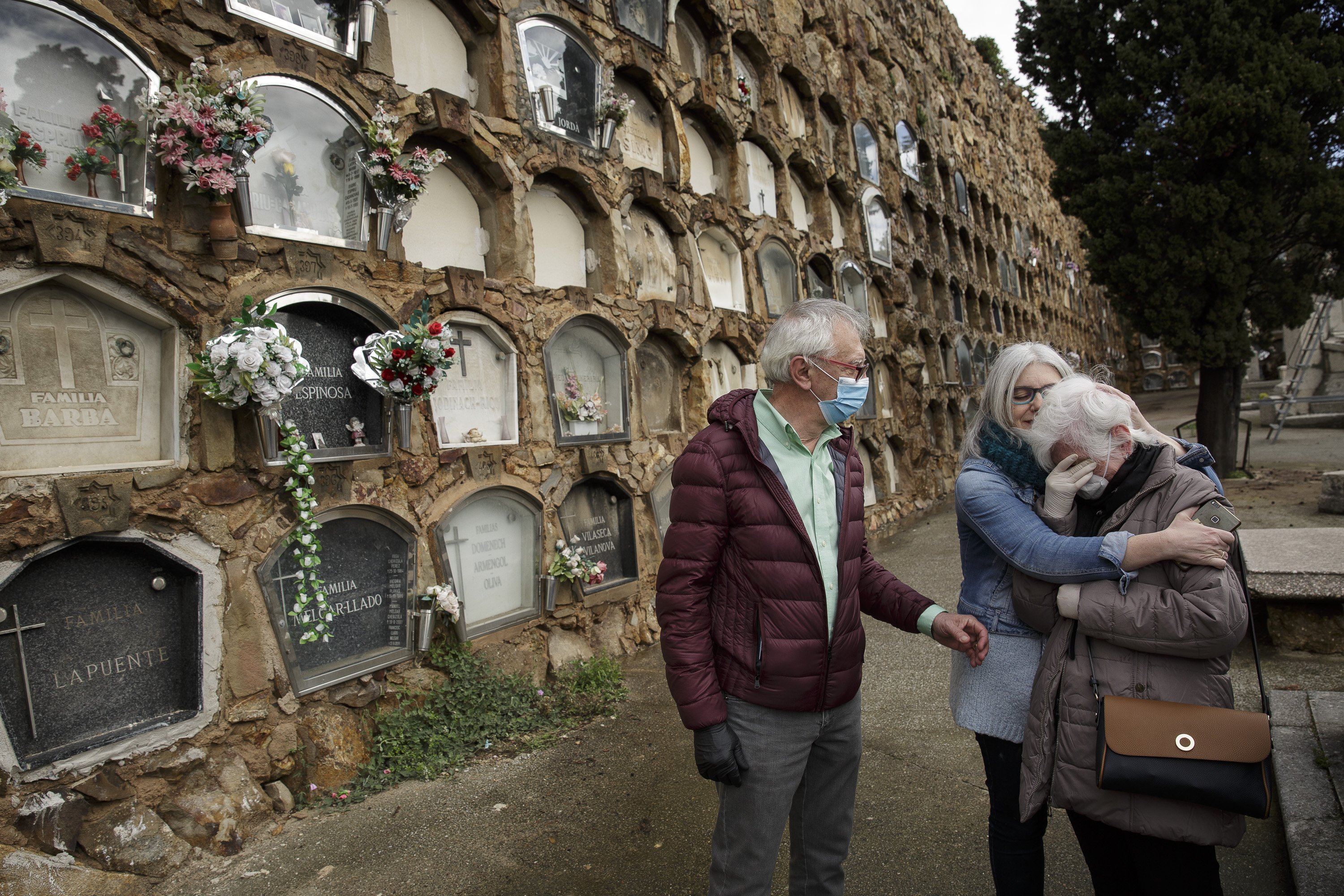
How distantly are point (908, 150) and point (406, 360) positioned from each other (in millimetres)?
9101

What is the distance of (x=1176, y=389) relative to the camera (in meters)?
27.9

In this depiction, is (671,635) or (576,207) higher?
(576,207)

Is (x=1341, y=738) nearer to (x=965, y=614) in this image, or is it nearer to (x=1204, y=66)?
(x=965, y=614)

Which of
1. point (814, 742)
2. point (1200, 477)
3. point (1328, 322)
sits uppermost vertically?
point (1328, 322)

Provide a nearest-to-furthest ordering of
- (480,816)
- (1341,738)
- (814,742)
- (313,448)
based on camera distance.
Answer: (814,742), (1341,738), (480,816), (313,448)

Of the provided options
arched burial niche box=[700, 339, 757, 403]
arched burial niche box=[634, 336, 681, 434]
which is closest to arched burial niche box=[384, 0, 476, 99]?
arched burial niche box=[634, 336, 681, 434]

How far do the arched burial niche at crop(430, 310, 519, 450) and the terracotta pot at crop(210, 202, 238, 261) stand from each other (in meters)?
1.09

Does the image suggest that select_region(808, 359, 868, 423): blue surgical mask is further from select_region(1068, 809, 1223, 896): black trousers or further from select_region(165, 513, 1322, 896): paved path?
select_region(165, 513, 1322, 896): paved path

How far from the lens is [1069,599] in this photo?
1.64 meters

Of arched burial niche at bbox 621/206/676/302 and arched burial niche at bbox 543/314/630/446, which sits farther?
arched burial niche at bbox 621/206/676/302

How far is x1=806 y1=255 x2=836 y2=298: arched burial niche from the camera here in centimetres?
780

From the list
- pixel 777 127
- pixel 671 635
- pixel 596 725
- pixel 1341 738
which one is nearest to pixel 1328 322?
pixel 777 127

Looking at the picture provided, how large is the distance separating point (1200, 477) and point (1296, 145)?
868 cm

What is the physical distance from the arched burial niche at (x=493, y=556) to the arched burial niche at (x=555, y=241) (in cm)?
138
